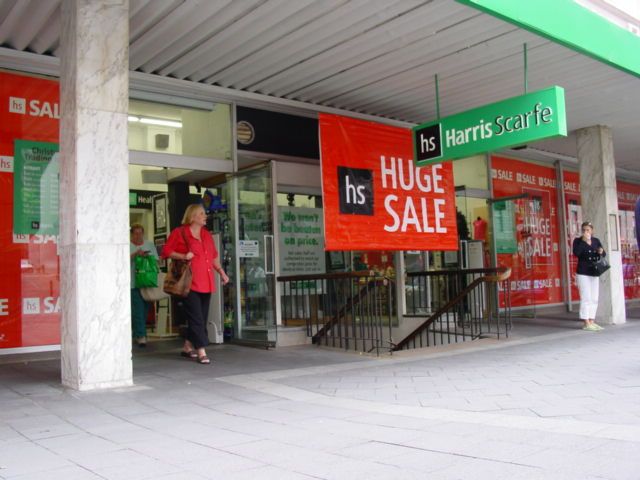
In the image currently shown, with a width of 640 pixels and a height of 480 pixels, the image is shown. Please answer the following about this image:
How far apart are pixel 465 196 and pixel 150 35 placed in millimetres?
7238

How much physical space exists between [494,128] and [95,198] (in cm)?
456

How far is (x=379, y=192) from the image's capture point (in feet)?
30.3

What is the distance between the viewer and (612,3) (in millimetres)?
15602

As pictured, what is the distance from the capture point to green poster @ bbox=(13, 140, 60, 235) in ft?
23.0

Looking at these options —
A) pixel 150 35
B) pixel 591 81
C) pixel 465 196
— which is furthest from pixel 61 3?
pixel 465 196

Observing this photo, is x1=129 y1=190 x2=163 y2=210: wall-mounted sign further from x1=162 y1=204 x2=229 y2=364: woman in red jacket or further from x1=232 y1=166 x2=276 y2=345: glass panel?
x1=162 y1=204 x2=229 y2=364: woman in red jacket

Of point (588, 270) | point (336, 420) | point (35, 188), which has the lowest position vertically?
point (336, 420)

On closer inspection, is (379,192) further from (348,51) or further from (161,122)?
(161,122)

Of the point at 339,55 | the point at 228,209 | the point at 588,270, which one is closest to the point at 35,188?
the point at 228,209

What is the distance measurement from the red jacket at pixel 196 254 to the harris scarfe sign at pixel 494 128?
328cm

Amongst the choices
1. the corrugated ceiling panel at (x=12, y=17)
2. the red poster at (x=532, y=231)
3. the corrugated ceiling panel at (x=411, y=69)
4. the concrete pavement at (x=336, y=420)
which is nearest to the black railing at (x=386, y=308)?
the concrete pavement at (x=336, y=420)

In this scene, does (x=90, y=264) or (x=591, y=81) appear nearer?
(x=90, y=264)

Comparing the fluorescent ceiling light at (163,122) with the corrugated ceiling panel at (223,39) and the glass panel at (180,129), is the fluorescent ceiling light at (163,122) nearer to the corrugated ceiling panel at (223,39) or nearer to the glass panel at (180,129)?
the glass panel at (180,129)

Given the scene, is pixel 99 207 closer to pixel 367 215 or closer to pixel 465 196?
pixel 367 215
